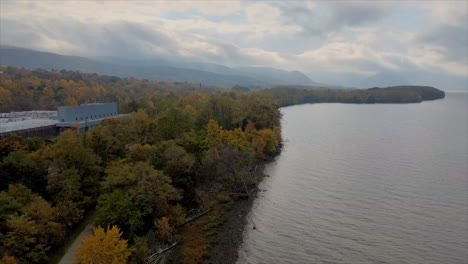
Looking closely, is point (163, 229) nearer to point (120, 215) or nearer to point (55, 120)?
point (120, 215)

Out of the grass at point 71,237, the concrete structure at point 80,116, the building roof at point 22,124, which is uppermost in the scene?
the concrete structure at point 80,116

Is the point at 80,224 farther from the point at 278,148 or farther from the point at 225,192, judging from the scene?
the point at 278,148

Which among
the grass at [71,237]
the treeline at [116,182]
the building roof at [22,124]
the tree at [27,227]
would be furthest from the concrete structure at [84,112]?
the tree at [27,227]

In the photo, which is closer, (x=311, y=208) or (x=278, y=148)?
(x=311, y=208)

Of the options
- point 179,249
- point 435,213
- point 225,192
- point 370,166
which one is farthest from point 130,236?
point 370,166

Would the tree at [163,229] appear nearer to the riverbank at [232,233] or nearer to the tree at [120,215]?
the tree at [120,215]

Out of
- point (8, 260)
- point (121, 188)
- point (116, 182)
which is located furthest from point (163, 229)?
point (8, 260)
